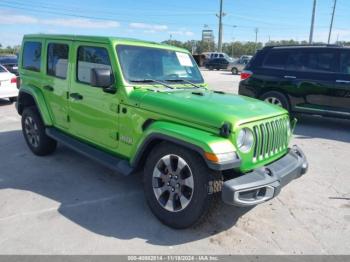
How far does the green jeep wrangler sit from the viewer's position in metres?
3.19

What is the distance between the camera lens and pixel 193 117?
3344 millimetres

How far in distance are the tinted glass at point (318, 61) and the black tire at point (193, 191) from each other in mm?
5975

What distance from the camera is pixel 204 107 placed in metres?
3.43

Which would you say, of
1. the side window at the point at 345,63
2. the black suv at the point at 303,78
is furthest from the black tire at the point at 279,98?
the side window at the point at 345,63

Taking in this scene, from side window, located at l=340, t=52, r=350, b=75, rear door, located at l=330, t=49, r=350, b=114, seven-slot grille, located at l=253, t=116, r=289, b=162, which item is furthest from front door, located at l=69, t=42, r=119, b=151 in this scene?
side window, located at l=340, t=52, r=350, b=75

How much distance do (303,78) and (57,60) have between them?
580 cm

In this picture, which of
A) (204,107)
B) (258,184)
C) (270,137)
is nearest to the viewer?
(258,184)

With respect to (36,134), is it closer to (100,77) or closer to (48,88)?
(48,88)

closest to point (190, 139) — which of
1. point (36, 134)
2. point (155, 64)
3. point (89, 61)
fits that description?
point (155, 64)

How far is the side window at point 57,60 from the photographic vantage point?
4.84 m

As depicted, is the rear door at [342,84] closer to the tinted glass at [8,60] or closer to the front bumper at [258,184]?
the front bumper at [258,184]

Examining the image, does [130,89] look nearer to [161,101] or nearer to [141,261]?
[161,101]

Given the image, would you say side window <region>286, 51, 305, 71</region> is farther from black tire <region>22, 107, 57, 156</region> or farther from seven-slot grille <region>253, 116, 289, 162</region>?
black tire <region>22, 107, 57, 156</region>

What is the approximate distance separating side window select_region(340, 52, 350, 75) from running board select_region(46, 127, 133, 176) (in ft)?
20.1
